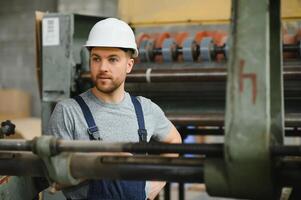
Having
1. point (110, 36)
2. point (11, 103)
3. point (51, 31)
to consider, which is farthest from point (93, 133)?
point (11, 103)

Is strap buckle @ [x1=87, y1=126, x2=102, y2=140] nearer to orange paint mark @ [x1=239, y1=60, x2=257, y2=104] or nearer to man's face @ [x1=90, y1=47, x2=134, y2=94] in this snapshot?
man's face @ [x1=90, y1=47, x2=134, y2=94]

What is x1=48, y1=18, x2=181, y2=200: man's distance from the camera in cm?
142

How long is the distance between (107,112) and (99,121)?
0.05 m

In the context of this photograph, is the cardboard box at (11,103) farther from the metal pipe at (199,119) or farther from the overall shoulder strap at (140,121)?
the overall shoulder strap at (140,121)

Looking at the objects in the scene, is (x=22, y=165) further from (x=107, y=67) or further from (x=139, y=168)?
(x=107, y=67)

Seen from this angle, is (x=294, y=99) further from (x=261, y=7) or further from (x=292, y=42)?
(x=261, y=7)

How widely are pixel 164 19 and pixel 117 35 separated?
2.55ft

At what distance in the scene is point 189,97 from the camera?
7.06 feet

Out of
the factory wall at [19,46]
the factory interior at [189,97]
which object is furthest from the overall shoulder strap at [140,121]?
the factory wall at [19,46]

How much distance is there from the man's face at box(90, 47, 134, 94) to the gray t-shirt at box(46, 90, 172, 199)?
0.22ft

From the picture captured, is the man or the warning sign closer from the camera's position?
the man

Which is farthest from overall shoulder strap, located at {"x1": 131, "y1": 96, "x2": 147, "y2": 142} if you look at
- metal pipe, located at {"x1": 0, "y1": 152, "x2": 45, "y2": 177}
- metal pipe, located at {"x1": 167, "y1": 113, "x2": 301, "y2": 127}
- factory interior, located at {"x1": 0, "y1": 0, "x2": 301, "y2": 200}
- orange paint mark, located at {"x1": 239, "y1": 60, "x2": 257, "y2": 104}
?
orange paint mark, located at {"x1": 239, "y1": 60, "x2": 257, "y2": 104}

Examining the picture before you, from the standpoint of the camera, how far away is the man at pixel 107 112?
4.66ft

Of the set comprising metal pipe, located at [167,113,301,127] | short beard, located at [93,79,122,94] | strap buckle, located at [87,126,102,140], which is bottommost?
metal pipe, located at [167,113,301,127]
